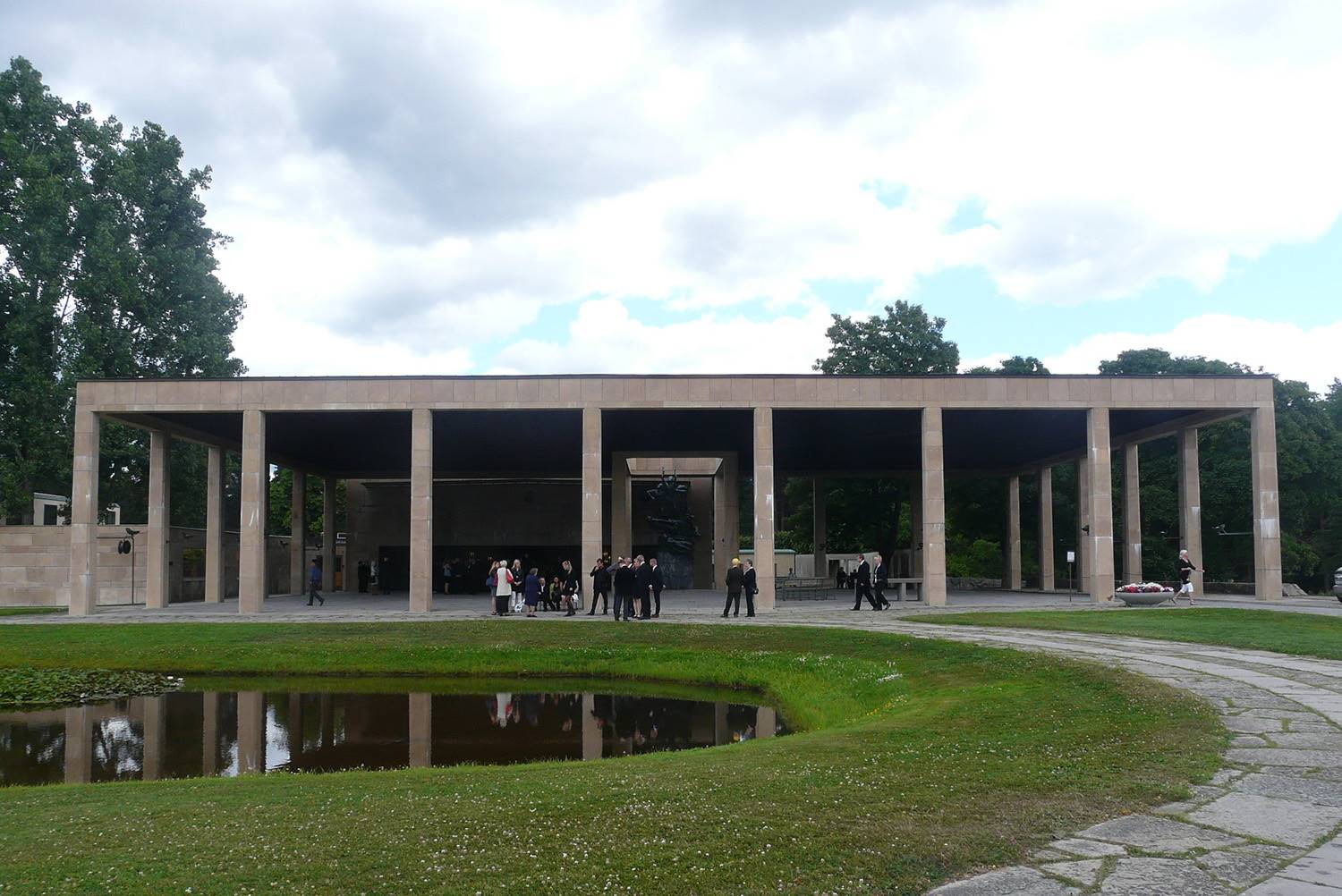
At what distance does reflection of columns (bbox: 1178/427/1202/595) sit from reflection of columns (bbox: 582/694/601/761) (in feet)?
81.1

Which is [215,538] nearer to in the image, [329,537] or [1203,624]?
[329,537]

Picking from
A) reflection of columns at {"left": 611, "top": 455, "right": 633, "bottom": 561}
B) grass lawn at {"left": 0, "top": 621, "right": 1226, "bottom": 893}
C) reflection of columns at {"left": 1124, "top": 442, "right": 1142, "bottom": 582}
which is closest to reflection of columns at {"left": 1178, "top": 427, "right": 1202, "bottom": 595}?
reflection of columns at {"left": 1124, "top": 442, "right": 1142, "bottom": 582}

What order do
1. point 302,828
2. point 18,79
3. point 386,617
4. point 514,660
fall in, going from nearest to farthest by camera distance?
point 302,828 → point 514,660 → point 386,617 → point 18,79

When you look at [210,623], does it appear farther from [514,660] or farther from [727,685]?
[727,685]

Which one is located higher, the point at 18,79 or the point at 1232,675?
the point at 18,79

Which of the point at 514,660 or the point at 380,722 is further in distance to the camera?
the point at 514,660

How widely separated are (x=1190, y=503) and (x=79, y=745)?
32077mm

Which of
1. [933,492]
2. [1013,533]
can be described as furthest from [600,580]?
[1013,533]

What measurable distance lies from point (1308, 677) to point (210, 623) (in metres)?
23.0

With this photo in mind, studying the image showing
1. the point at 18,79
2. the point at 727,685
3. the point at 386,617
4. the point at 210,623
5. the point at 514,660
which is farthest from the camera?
the point at 18,79

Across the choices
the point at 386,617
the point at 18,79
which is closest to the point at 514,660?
the point at 386,617

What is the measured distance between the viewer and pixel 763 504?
2986 cm

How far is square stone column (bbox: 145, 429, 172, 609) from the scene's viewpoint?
1336 inches

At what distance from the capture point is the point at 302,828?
688 cm
